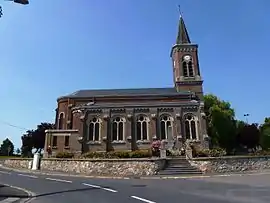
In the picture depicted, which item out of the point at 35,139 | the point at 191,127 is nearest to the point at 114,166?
the point at 191,127

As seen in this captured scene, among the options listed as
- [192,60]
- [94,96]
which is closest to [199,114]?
[192,60]

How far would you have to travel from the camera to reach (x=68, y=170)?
26.2 m

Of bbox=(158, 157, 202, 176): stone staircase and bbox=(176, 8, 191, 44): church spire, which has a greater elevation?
bbox=(176, 8, 191, 44): church spire

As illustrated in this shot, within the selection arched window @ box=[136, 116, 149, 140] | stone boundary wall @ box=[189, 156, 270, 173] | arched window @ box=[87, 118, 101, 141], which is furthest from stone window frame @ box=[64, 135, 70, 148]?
stone boundary wall @ box=[189, 156, 270, 173]

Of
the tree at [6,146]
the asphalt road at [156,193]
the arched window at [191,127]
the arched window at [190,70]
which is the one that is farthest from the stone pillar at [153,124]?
the tree at [6,146]

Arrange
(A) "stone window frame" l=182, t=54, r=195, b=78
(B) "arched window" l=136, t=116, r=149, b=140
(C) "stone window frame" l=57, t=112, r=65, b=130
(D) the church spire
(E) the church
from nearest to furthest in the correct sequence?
(E) the church < (B) "arched window" l=136, t=116, r=149, b=140 < (C) "stone window frame" l=57, t=112, r=65, b=130 < (A) "stone window frame" l=182, t=54, r=195, b=78 < (D) the church spire

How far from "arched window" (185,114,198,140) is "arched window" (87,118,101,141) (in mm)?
12506

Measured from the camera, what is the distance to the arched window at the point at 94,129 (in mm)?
38062

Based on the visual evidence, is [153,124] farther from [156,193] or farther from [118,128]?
[156,193]

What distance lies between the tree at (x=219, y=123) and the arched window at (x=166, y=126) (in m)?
12.7

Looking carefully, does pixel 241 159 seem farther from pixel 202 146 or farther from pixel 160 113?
pixel 160 113

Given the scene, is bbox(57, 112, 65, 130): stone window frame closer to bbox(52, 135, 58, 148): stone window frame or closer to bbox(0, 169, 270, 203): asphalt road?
bbox(52, 135, 58, 148): stone window frame

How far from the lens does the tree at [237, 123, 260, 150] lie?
59469mm

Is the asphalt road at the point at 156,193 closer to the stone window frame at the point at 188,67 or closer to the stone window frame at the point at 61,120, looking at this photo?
the stone window frame at the point at 61,120
